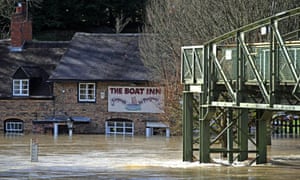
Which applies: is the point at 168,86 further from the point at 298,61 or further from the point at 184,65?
the point at 298,61

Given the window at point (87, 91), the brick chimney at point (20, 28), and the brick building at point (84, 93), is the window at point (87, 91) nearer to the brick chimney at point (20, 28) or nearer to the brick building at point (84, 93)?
the brick building at point (84, 93)

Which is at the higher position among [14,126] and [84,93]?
[84,93]

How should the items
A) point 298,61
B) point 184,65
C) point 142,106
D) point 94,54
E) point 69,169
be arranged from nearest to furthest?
1. point 298,61
2. point 69,169
3. point 184,65
4. point 142,106
5. point 94,54

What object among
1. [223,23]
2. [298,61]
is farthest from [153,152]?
[298,61]

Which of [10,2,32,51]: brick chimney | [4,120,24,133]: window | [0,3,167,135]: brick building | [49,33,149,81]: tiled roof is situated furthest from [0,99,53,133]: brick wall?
[10,2,32,51]: brick chimney

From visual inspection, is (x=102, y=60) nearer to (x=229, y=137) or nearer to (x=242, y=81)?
(x=229, y=137)

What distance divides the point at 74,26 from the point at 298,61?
47077 mm

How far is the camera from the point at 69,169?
25.6 meters

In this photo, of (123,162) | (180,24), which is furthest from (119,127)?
(123,162)

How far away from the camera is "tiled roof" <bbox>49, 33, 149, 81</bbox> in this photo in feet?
159

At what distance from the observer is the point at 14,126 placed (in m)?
49.2

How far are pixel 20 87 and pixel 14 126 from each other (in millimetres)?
2446

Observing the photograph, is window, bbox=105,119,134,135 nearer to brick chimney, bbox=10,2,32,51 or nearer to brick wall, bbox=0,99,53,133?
brick wall, bbox=0,99,53,133

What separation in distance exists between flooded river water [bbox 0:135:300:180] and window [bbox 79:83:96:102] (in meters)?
6.63
